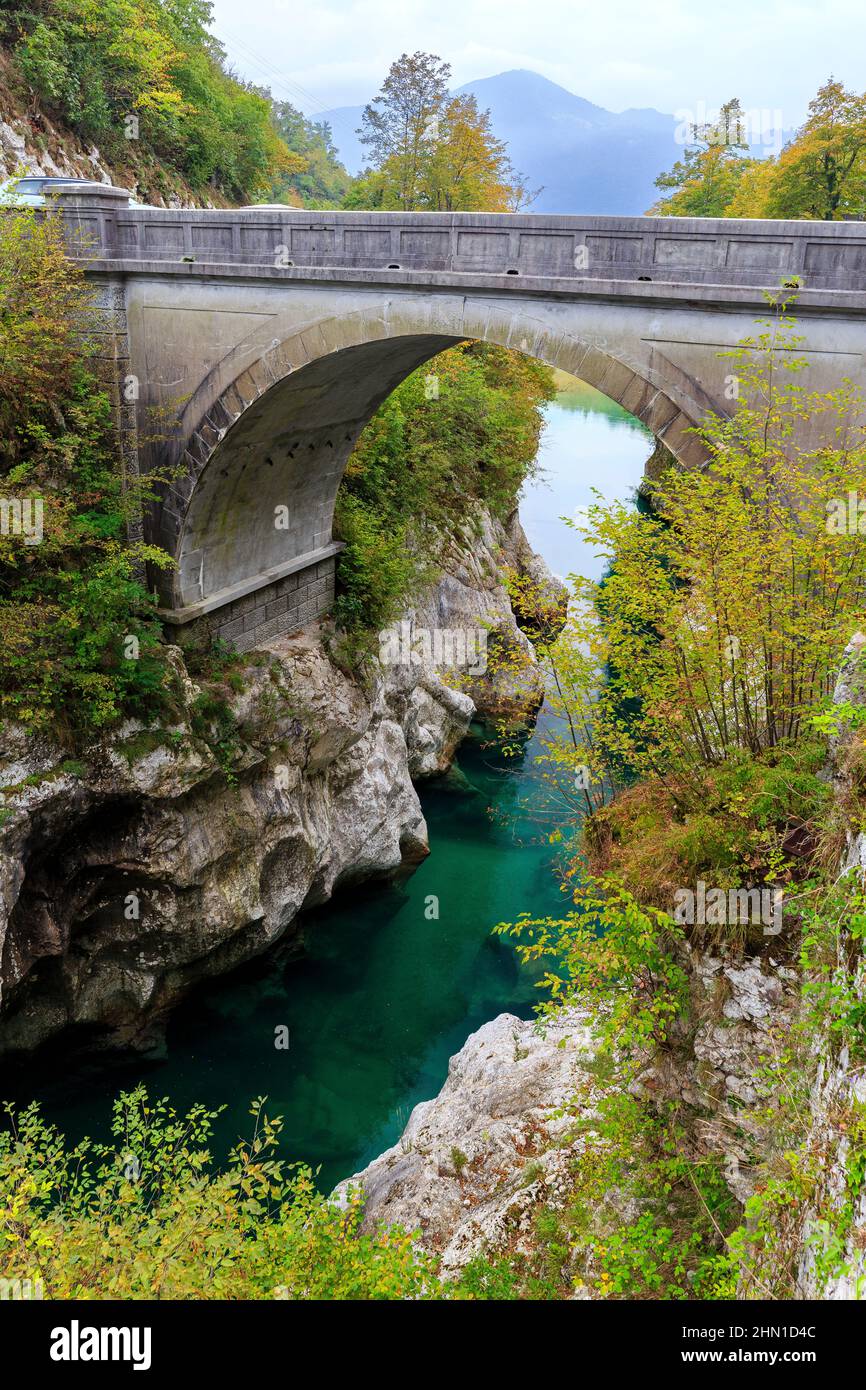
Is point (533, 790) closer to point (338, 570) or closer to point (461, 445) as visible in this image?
point (338, 570)

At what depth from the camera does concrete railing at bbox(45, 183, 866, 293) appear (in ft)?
22.2

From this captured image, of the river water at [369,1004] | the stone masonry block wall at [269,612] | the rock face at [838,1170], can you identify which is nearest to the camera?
the rock face at [838,1170]

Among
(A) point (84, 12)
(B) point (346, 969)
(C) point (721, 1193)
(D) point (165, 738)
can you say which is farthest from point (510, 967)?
(A) point (84, 12)

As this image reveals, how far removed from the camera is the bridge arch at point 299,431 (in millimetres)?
7734

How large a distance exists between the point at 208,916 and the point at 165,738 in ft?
7.51

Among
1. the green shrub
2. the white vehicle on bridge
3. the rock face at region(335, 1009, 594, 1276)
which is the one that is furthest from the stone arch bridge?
the green shrub

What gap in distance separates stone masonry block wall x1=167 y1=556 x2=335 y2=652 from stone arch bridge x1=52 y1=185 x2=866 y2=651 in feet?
0.14

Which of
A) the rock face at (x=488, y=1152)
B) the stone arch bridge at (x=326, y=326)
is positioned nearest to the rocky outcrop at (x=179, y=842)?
the stone arch bridge at (x=326, y=326)

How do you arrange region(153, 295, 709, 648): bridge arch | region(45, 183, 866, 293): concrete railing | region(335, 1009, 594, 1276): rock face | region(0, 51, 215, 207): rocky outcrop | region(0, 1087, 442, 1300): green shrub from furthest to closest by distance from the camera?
1. region(0, 51, 215, 207): rocky outcrop
2. region(153, 295, 709, 648): bridge arch
3. region(45, 183, 866, 293): concrete railing
4. region(335, 1009, 594, 1276): rock face
5. region(0, 1087, 442, 1300): green shrub

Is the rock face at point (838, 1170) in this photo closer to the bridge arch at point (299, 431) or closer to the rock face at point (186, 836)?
the bridge arch at point (299, 431)

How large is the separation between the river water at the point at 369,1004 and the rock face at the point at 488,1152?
6.86 feet

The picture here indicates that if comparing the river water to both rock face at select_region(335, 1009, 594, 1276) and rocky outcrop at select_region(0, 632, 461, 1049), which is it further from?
rock face at select_region(335, 1009, 594, 1276)

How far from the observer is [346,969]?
12250 millimetres

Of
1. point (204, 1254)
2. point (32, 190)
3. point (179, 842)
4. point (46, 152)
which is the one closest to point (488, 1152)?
point (204, 1254)
